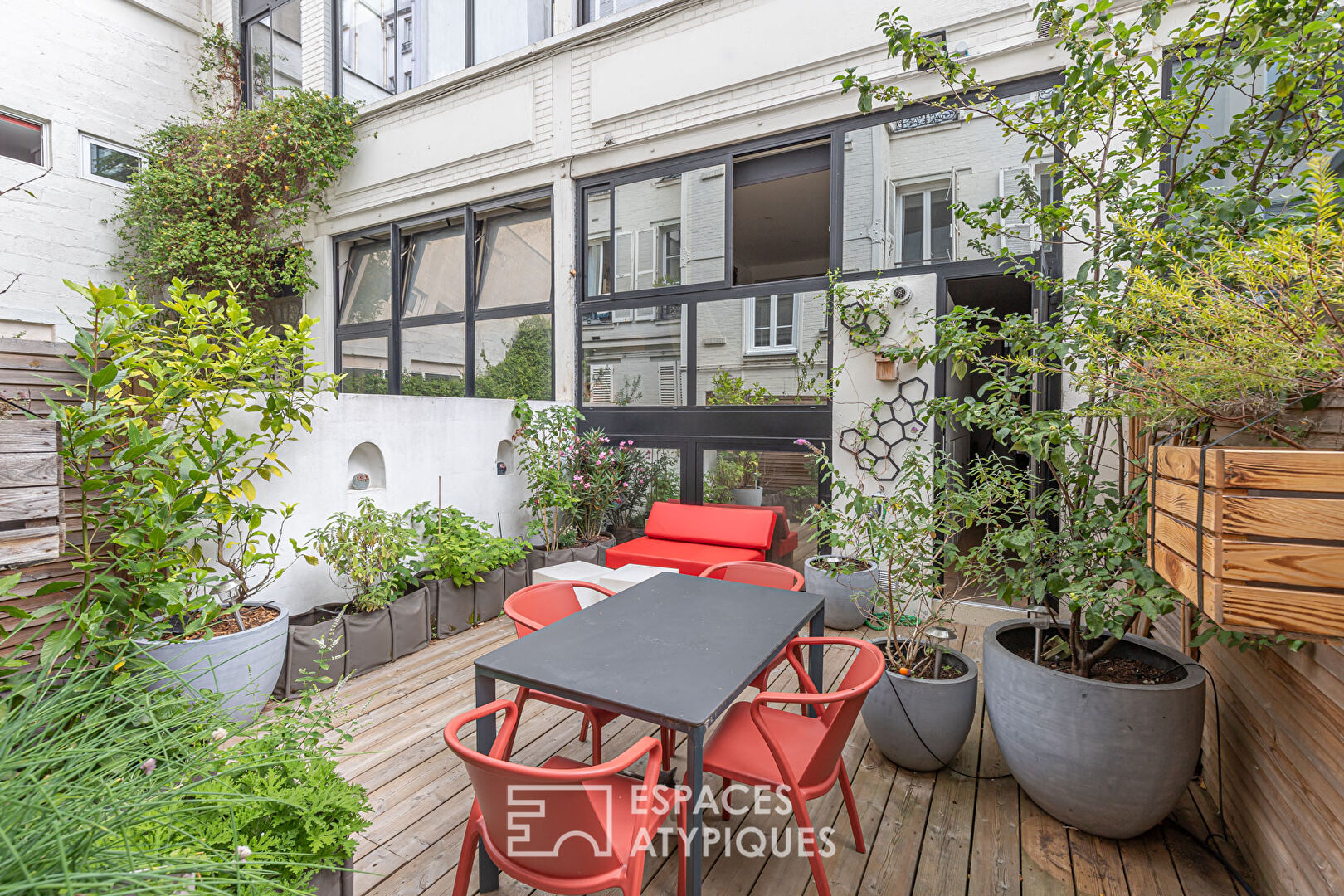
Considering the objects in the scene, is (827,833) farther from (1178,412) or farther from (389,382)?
(389,382)

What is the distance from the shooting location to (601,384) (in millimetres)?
5672

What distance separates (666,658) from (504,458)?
368 cm

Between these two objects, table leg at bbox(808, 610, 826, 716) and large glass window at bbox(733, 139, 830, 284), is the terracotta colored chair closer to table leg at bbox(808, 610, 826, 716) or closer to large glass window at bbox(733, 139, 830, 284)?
table leg at bbox(808, 610, 826, 716)

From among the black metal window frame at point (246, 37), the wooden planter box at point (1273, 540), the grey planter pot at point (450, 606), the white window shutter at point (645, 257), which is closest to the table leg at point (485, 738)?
the wooden planter box at point (1273, 540)

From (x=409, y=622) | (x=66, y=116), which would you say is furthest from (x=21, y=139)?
(x=409, y=622)

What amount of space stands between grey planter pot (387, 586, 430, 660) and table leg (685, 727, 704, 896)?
2631mm

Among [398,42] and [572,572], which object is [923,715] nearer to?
[572,572]

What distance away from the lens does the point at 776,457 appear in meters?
4.91

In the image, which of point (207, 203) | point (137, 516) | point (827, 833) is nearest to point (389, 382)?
point (207, 203)

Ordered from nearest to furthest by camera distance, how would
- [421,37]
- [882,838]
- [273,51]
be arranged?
[882,838] < [421,37] < [273,51]

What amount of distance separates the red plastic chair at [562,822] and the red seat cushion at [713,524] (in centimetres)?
312

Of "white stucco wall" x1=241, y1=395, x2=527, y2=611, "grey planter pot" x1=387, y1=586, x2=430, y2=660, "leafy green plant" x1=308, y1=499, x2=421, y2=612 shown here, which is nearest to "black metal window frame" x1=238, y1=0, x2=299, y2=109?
"white stucco wall" x1=241, y1=395, x2=527, y2=611

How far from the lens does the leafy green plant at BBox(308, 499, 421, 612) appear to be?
11.2 ft

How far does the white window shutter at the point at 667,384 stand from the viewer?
5.26m
